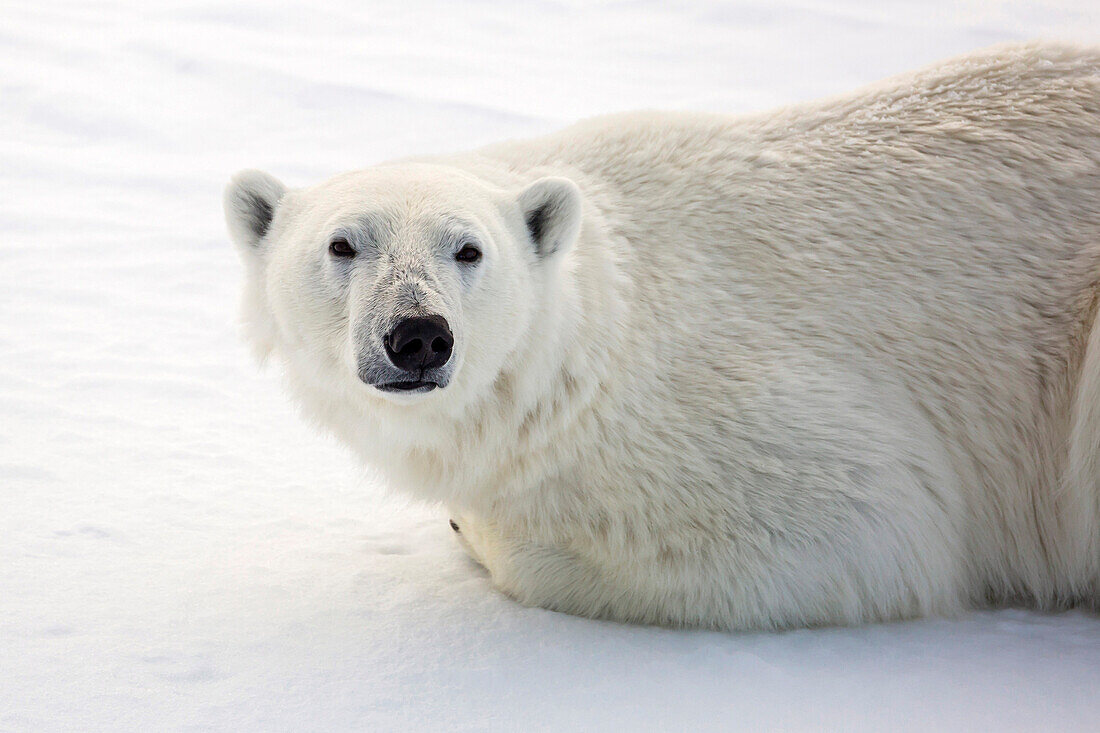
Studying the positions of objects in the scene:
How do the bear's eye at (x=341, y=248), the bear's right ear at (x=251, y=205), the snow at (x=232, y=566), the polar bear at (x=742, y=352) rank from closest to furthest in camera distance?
the snow at (x=232, y=566) < the bear's eye at (x=341, y=248) < the polar bear at (x=742, y=352) < the bear's right ear at (x=251, y=205)

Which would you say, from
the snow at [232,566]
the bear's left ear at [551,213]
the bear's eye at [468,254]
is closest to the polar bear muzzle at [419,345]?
the bear's eye at [468,254]

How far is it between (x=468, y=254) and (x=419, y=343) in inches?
13.8

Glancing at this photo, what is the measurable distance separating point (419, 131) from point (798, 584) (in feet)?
19.3

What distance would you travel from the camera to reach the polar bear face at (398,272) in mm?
2463

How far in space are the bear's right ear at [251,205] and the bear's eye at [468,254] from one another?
64 centimetres

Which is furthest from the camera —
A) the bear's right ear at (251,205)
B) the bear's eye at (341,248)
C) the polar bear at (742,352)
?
the bear's right ear at (251,205)

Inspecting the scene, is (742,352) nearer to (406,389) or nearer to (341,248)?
(406,389)

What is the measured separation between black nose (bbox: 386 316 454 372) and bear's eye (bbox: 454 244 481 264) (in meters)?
0.26

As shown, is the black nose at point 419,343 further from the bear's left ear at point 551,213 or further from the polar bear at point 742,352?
the bear's left ear at point 551,213

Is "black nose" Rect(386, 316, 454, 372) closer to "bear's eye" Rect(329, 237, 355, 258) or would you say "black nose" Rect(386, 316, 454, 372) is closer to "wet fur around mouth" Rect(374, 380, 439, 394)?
"wet fur around mouth" Rect(374, 380, 439, 394)

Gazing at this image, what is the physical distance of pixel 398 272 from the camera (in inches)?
99.0

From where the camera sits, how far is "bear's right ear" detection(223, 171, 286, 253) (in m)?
2.88

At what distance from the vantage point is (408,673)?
2529 mm

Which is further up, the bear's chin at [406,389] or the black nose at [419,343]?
the black nose at [419,343]
